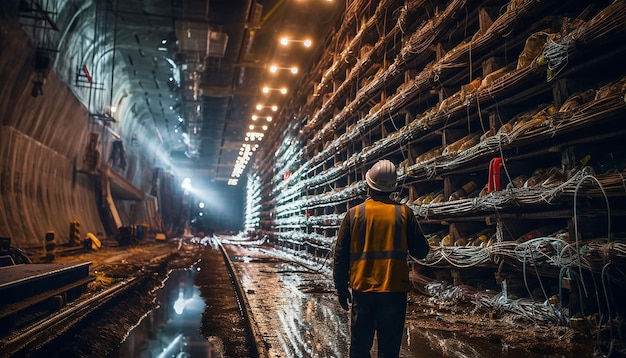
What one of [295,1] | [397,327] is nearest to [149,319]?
[397,327]

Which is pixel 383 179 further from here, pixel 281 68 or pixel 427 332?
pixel 281 68

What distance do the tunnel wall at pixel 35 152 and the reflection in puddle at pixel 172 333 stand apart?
6.19 metres

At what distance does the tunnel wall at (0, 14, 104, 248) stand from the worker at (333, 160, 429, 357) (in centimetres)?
1096

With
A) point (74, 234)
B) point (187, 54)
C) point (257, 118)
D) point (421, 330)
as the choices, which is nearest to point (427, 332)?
point (421, 330)

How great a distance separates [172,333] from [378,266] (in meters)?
3.71

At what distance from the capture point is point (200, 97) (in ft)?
58.8

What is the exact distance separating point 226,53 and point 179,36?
1.67 meters

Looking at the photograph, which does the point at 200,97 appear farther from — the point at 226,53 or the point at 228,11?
the point at 228,11

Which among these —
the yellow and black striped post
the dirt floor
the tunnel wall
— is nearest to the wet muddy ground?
the dirt floor

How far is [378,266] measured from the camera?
8.79 ft

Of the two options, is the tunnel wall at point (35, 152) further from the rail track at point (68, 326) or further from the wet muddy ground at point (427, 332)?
the wet muddy ground at point (427, 332)

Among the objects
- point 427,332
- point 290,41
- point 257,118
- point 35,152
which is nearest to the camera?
point 427,332

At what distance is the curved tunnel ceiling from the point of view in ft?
38.3

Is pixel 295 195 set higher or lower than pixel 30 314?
higher
